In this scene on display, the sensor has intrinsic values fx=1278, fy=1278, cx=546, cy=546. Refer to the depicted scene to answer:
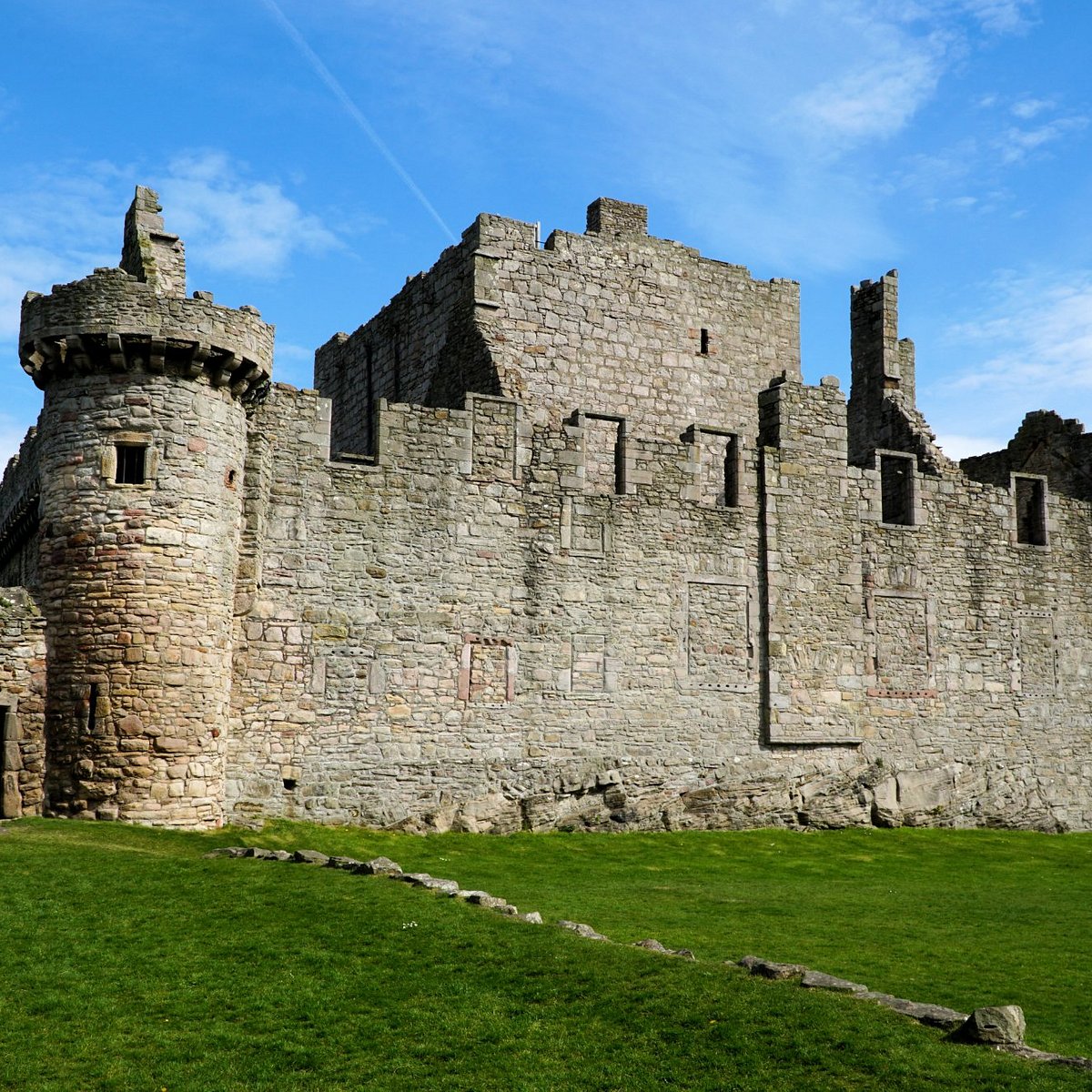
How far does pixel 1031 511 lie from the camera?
26.3m

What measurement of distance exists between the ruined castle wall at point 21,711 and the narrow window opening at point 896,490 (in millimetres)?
15246

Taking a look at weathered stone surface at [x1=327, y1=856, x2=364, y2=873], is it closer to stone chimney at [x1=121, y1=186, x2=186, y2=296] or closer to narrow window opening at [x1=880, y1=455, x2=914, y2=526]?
stone chimney at [x1=121, y1=186, x2=186, y2=296]

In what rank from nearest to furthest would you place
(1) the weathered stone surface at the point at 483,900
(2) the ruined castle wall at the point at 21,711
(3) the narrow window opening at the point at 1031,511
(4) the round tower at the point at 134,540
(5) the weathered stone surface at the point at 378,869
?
(1) the weathered stone surface at the point at 483,900, (5) the weathered stone surface at the point at 378,869, (2) the ruined castle wall at the point at 21,711, (4) the round tower at the point at 134,540, (3) the narrow window opening at the point at 1031,511

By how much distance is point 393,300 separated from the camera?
26.5 meters

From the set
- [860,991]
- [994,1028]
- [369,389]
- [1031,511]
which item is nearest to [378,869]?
[860,991]

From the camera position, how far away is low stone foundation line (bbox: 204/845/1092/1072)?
8234 millimetres

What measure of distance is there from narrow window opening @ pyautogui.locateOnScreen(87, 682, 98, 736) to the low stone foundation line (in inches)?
173

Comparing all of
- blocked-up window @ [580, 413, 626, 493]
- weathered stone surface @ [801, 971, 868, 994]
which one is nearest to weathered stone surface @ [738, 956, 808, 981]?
weathered stone surface @ [801, 971, 868, 994]

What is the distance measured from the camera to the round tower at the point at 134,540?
52.9 ft

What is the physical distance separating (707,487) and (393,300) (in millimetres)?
8307

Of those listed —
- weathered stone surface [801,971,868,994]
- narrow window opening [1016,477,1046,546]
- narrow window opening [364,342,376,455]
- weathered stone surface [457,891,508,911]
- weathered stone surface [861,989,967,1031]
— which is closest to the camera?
weathered stone surface [861,989,967,1031]

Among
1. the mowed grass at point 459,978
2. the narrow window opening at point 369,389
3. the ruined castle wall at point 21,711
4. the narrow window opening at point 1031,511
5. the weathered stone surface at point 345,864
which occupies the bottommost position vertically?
the mowed grass at point 459,978

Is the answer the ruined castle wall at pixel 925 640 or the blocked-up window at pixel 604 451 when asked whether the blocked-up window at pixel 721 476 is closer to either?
the ruined castle wall at pixel 925 640

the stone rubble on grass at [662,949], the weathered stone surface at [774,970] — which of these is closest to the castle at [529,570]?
the stone rubble on grass at [662,949]
